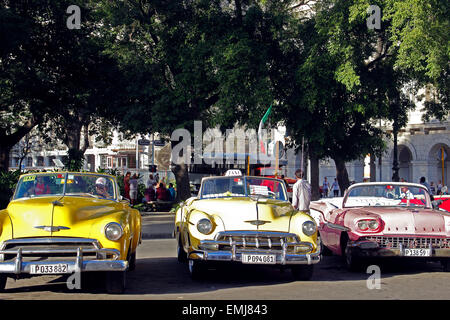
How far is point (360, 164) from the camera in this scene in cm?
5631

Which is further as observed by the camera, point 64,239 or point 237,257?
point 237,257

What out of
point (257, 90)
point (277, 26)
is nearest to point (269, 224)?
point (257, 90)

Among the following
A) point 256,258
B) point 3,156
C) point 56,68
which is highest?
point 56,68

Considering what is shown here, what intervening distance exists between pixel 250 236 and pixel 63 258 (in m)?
2.64

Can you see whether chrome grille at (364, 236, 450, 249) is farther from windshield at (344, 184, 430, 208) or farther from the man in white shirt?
the man in white shirt

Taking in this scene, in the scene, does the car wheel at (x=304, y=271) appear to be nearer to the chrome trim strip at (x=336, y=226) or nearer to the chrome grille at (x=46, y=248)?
the chrome trim strip at (x=336, y=226)

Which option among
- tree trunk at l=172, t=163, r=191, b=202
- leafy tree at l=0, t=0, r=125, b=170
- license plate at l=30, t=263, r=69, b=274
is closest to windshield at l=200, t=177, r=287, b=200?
license plate at l=30, t=263, r=69, b=274

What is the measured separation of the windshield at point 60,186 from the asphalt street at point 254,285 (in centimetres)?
129

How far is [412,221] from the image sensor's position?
1006 centimetres

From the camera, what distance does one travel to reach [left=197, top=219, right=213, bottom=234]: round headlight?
891 cm

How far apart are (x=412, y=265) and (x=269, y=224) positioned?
12.6 feet

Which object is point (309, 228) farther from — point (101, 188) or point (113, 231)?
point (101, 188)

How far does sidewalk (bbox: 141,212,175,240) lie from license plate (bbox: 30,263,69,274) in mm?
10008

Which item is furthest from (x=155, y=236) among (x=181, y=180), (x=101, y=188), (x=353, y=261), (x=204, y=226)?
(x=181, y=180)
